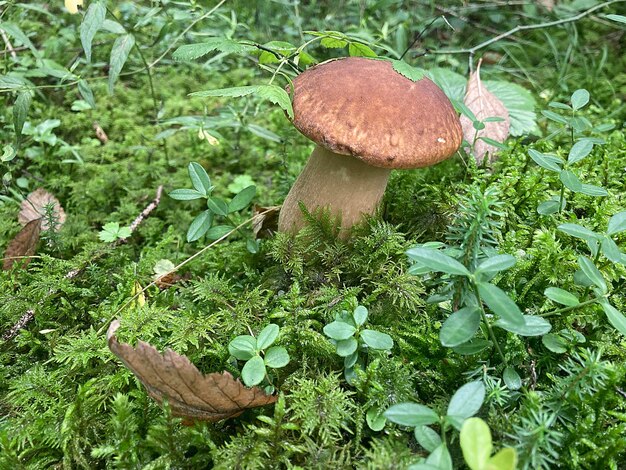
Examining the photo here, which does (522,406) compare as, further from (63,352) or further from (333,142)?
(63,352)

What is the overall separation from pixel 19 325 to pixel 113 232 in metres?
0.60

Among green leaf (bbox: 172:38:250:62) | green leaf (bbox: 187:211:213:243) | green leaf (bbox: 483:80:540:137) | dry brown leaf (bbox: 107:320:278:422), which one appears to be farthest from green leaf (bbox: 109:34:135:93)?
green leaf (bbox: 483:80:540:137)

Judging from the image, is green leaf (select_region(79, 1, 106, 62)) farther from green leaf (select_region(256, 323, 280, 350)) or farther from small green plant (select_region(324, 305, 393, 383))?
small green plant (select_region(324, 305, 393, 383))

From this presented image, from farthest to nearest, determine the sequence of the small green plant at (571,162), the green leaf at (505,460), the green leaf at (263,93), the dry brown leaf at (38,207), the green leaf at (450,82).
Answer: the green leaf at (450,82)
the dry brown leaf at (38,207)
the small green plant at (571,162)
the green leaf at (263,93)
the green leaf at (505,460)

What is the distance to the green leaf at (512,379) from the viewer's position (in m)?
1.28

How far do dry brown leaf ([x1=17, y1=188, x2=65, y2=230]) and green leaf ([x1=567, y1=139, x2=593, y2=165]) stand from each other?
2133mm

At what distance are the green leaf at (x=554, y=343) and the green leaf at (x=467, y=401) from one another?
0.37m

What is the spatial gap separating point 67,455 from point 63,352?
0.37 m

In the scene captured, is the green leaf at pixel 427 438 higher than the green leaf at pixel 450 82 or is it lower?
higher

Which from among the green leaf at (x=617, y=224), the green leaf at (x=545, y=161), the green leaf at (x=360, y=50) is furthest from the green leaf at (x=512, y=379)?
the green leaf at (x=360, y=50)

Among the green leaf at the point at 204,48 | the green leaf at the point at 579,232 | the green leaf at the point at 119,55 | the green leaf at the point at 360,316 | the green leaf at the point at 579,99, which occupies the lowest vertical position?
the green leaf at the point at 360,316

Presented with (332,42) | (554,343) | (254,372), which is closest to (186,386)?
(254,372)

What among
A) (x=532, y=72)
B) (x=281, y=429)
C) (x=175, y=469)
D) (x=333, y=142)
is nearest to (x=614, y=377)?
(x=281, y=429)

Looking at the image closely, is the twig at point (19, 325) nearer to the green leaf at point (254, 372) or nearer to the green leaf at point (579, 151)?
the green leaf at point (254, 372)
